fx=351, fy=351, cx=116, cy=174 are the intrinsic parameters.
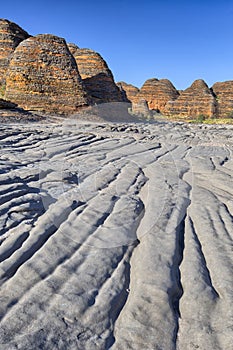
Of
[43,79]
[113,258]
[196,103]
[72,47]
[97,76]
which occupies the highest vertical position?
[72,47]

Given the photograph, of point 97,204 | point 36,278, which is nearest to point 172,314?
point 36,278

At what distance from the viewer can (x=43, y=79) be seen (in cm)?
1422

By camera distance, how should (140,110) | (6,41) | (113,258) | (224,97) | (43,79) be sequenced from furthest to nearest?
(224,97) → (140,110) → (6,41) → (43,79) → (113,258)

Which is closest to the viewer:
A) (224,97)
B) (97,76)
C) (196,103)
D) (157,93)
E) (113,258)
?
(113,258)

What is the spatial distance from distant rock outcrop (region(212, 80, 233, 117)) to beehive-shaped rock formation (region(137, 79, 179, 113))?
4.54 metres

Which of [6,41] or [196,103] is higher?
[6,41]

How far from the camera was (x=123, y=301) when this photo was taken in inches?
78.0

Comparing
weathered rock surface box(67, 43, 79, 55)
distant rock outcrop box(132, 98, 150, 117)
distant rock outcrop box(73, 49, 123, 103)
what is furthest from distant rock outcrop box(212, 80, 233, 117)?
weathered rock surface box(67, 43, 79, 55)

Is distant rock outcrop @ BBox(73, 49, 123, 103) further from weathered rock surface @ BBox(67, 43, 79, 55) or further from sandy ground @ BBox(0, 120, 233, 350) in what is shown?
sandy ground @ BBox(0, 120, 233, 350)

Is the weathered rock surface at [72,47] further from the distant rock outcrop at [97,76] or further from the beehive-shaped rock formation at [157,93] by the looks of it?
the beehive-shaped rock formation at [157,93]

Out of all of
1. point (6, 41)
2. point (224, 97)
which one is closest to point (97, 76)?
point (6, 41)

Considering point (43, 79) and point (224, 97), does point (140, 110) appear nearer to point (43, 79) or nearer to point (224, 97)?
point (224, 97)

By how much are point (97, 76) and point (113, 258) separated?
18368 mm

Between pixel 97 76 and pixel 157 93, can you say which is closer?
pixel 97 76
